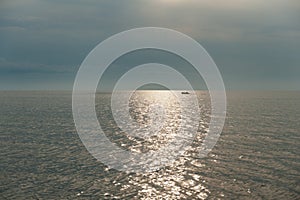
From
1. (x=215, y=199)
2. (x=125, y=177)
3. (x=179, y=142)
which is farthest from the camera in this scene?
(x=179, y=142)

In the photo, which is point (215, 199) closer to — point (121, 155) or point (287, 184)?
point (287, 184)

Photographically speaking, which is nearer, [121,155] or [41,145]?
[121,155]

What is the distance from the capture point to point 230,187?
126ft

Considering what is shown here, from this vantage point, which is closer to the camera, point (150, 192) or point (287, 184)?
point (150, 192)

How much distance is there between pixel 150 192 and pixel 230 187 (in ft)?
35.6

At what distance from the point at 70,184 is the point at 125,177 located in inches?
321

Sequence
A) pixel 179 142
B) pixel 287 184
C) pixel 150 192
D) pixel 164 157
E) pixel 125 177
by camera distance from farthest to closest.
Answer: pixel 179 142 < pixel 164 157 < pixel 125 177 < pixel 287 184 < pixel 150 192

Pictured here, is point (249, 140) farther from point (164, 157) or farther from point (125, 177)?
point (125, 177)

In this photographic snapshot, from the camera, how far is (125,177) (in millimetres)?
43188

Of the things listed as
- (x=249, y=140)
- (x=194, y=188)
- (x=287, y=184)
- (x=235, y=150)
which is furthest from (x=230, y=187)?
(x=249, y=140)

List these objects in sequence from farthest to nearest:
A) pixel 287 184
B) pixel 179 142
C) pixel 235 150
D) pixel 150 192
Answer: pixel 179 142
pixel 235 150
pixel 287 184
pixel 150 192

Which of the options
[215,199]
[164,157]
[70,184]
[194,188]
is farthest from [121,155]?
[215,199]

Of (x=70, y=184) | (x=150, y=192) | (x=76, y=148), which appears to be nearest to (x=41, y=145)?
(x=76, y=148)

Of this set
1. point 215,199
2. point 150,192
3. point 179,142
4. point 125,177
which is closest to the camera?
point 215,199
